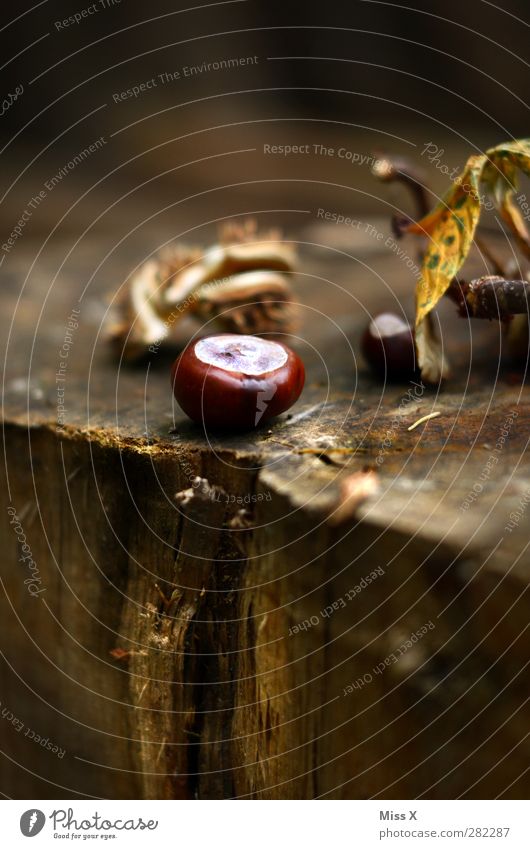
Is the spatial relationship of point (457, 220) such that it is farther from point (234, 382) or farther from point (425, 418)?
point (234, 382)

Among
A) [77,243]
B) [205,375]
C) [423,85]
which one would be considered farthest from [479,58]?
[205,375]

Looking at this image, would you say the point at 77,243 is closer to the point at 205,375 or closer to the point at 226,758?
the point at 205,375

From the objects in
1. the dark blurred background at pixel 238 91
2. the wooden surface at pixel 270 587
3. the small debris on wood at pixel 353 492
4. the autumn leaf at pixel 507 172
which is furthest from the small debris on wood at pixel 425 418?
the dark blurred background at pixel 238 91

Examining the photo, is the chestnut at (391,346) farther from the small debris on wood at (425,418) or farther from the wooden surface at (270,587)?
the small debris on wood at (425,418)

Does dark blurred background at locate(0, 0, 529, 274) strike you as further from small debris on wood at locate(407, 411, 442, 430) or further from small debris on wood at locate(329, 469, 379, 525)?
small debris on wood at locate(329, 469, 379, 525)

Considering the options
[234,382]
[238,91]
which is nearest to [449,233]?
[234,382]
